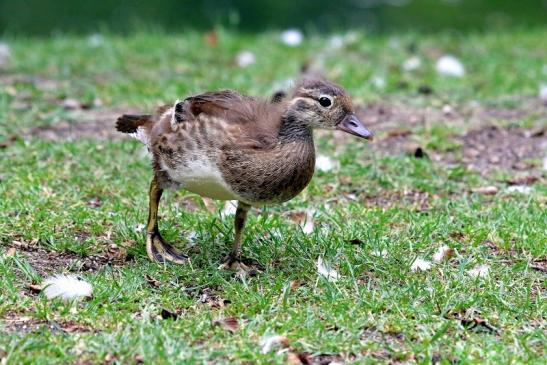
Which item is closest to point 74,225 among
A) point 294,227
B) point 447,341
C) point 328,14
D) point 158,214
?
point 158,214

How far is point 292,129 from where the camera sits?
16.8 feet

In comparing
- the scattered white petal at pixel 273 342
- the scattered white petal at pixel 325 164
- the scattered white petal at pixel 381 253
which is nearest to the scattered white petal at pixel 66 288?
the scattered white petal at pixel 273 342

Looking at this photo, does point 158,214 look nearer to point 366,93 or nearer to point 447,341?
point 447,341

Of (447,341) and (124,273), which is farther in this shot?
(124,273)

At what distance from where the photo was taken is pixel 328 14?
17.0m

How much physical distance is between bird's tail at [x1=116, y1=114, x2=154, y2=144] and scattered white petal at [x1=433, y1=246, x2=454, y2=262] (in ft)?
5.47

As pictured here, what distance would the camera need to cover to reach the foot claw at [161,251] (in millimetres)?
5430

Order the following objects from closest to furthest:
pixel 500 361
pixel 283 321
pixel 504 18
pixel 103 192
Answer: pixel 500 361 < pixel 283 321 < pixel 103 192 < pixel 504 18

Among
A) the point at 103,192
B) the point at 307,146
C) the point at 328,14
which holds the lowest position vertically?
the point at 328,14

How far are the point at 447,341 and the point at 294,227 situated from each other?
1675mm

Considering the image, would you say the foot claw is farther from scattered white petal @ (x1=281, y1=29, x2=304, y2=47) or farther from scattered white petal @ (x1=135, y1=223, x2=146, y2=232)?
scattered white petal @ (x1=281, y1=29, x2=304, y2=47)

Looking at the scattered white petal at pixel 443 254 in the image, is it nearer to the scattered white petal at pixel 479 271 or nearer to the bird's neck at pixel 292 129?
the scattered white petal at pixel 479 271

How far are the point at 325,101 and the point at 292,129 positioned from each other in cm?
21

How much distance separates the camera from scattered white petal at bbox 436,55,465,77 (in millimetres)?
9922
